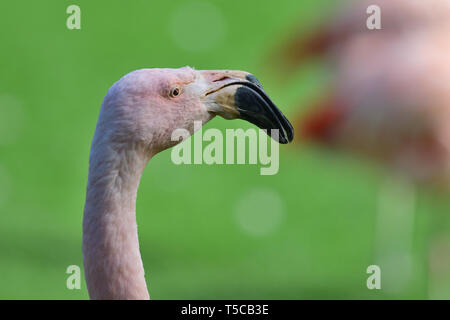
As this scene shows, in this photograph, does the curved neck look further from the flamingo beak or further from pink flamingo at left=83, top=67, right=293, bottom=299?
the flamingo beak

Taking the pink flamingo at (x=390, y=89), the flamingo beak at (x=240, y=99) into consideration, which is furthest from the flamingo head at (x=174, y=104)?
the pink flamingo at (x=390, y=89)

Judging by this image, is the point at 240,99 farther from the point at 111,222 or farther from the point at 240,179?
the point at 240,179

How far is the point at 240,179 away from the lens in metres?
4.73

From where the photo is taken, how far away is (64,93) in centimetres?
506

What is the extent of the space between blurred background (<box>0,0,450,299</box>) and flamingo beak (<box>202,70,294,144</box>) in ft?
5.37

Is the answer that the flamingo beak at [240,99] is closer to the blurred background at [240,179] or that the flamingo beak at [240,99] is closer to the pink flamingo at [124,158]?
the pink flamingo at [124,158]

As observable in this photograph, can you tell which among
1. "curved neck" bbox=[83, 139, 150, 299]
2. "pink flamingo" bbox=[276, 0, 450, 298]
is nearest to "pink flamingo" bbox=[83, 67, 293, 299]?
"curved neck" bbox=[83, 139, 150, 299]

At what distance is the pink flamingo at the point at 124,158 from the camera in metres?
1.48

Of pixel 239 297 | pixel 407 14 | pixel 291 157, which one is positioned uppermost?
pixel 407 14

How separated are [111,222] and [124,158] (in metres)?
0.14

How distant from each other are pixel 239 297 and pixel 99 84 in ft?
6.67
